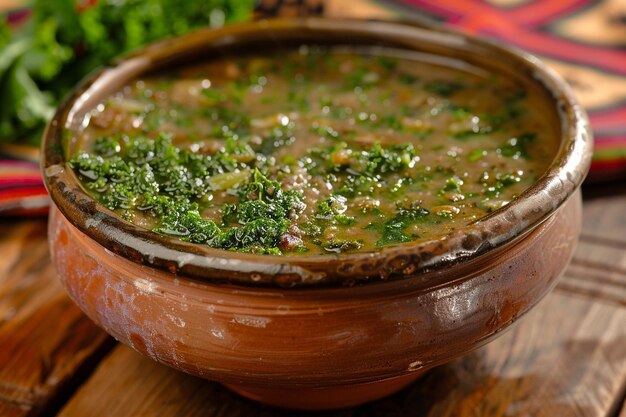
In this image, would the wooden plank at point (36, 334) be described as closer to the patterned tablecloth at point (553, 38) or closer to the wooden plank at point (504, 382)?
the wooden plank at point (504, 382)

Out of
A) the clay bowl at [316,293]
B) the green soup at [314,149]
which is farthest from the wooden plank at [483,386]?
the green soup at [314,149]

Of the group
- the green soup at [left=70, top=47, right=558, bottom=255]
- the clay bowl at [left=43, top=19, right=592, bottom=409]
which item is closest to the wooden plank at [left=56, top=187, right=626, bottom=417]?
the clay bowl at [left=43, top=19, right=592, bottom=409]

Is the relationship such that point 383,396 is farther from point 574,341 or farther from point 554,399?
point 574,341

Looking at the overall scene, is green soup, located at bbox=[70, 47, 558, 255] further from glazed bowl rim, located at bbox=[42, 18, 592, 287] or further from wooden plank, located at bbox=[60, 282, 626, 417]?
wooden plank, located at bbox=[60, 282, 626, 417]

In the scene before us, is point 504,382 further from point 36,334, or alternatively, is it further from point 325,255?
point 36,334

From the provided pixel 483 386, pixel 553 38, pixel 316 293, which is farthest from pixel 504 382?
pixel 553 38
